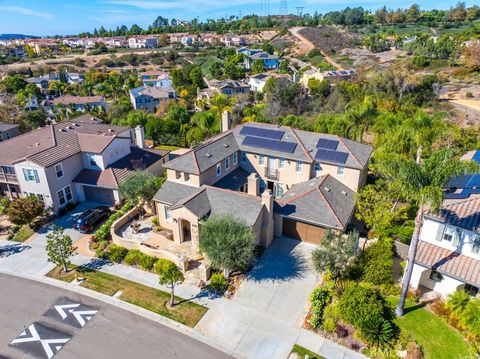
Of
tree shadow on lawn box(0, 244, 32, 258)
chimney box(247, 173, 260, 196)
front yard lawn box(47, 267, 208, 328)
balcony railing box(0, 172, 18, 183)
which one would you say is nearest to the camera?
front yard lawn box(47, 267, 208, 328)

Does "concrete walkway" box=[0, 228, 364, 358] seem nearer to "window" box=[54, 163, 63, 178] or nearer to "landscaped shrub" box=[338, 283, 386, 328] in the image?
"landscaped shrub" box=[338, 283, 386, 328]

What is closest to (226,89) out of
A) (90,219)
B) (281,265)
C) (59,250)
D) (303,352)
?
(90,219)

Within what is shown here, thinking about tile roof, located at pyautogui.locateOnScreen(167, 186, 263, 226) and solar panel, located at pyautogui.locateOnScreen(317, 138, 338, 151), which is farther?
solar panel, located at pyautogui.locateOnScreen(317, 138, 338, 151)

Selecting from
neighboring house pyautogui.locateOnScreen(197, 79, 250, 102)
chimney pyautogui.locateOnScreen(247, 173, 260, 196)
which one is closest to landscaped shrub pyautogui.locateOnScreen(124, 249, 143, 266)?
chimney pyautogui.locateOnScreen(247, 173, 260, 196)

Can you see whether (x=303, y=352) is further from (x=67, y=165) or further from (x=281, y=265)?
(x=67, y=165)

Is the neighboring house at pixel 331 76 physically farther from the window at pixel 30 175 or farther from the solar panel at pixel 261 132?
the window at pixel 30 175

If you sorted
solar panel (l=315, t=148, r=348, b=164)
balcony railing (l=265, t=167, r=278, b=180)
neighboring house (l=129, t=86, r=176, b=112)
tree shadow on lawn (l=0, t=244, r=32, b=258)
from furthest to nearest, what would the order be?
neighboring house (l=129, t=86, r=176, b=112) < balcony railing (l=265, t=167, r=278, b=180) < solar panel (l=315, t=148, r=348, b=164) < tree shadow on lawn (l=0, t=244, r=32, b=258)

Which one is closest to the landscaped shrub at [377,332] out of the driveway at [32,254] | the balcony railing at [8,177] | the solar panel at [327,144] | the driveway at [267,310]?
the driveway at [267,310]
